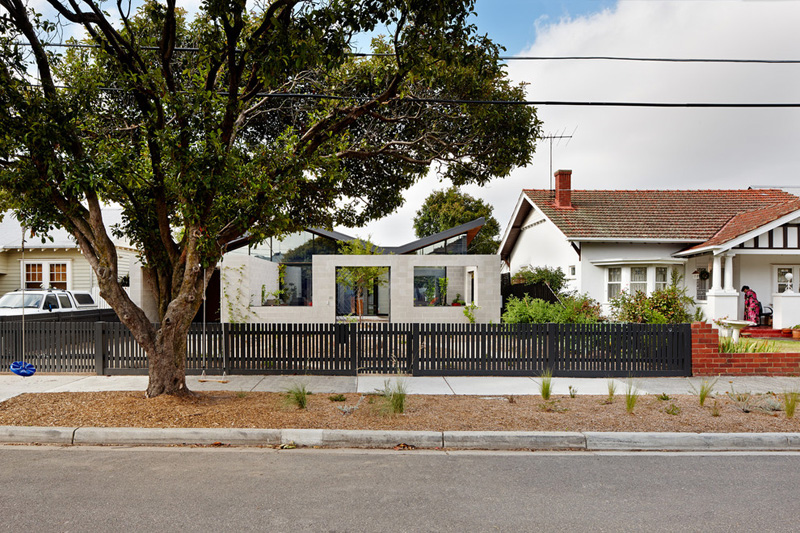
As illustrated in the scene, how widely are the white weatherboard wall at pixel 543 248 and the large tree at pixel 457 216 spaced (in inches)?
448

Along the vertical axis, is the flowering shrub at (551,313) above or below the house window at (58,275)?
below

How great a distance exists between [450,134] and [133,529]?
1181 cm

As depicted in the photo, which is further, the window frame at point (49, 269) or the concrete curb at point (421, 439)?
the window frame at point (49, 269)

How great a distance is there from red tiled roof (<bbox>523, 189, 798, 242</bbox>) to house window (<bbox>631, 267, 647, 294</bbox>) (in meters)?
1.11

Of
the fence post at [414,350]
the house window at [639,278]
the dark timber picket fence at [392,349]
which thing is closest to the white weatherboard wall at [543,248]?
the house window at [639,278]

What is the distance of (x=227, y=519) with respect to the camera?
4258 mm

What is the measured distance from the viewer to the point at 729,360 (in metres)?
10.4

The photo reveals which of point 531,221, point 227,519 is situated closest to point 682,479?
point 227,519

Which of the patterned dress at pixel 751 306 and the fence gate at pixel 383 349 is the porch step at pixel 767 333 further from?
the fence gate at pixel 383 349

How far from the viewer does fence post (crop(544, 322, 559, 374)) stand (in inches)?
407

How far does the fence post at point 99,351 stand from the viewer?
10352mm

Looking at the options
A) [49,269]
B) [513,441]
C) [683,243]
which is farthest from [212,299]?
[683,243]

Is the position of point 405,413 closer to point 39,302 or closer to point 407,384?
point 407,384

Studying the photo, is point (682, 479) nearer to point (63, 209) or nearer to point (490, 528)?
point (490, 528)
